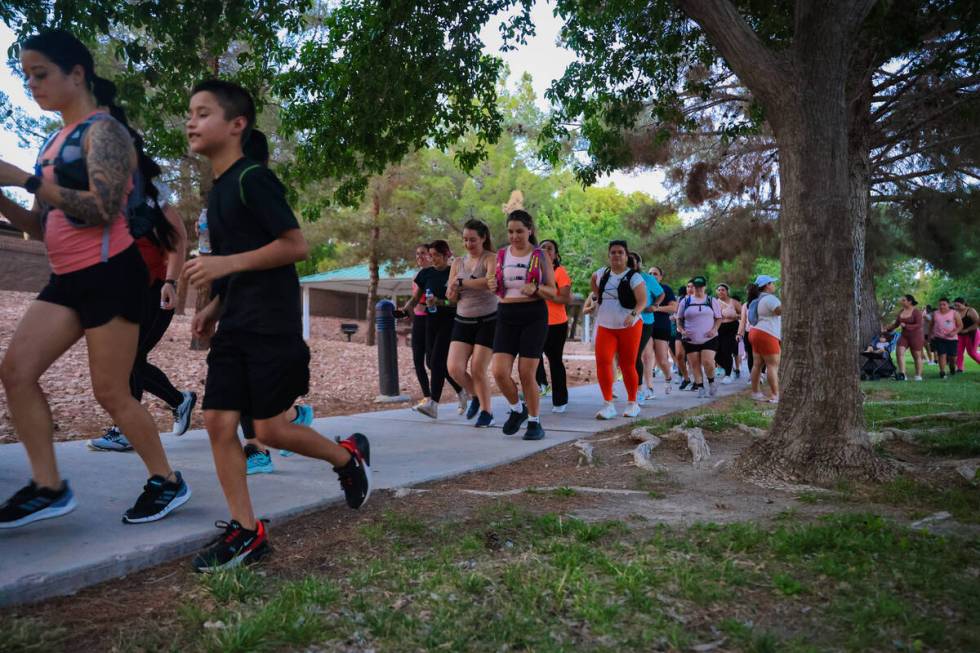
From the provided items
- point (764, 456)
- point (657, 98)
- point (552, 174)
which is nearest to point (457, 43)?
point (657, 98)

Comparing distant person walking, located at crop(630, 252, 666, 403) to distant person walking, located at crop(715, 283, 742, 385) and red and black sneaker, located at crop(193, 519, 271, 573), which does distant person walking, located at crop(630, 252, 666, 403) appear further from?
red and black sneaker, located at crop(193, 519, 271, 573)

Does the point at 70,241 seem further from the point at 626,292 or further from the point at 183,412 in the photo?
the point at 626,292

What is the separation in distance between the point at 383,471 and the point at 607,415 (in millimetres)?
3585

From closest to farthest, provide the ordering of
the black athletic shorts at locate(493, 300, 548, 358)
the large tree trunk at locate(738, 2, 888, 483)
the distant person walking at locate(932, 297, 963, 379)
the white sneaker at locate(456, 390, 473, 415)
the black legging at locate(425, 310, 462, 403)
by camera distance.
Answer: the large tree trunk at locate(738, 2, 888, 483) < the black athletic shorts at locate(493, 300, 548, 358) < the black legging at locate(425, 310, 462, 403) < the white sneaker at locate(456, 390, 473, 415) < the distant person walking at locate(932, 297, 963, 379)

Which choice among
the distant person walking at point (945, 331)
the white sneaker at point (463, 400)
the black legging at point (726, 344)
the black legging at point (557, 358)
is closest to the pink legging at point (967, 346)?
the distant person walking at point (945, 331)

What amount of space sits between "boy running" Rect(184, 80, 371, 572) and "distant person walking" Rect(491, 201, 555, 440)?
3535 mm

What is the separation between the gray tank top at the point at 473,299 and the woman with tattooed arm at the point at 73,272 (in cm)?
419

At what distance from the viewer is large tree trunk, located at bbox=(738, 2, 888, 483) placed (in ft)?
15.2

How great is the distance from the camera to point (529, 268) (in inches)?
260

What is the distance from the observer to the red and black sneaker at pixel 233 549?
2.98 metres

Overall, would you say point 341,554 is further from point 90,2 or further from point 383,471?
point 90,2

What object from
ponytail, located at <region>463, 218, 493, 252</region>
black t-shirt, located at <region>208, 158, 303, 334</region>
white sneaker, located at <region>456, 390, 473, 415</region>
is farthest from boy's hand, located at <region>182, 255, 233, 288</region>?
white sneaker, located at <region>456, 390, 473, 415</region>

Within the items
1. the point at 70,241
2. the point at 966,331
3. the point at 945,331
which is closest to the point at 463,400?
the point at 70,241

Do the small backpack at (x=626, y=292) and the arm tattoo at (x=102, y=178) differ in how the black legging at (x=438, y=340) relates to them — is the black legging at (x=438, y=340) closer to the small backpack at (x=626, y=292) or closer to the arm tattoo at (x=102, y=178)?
the small backpack at (x=626, y=292)
